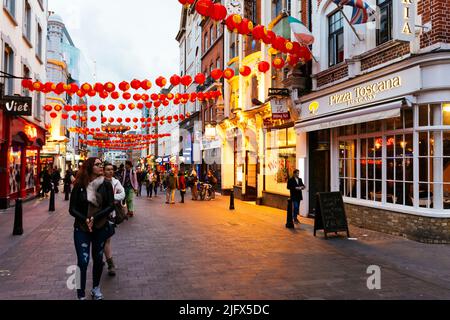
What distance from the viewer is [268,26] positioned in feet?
59.8

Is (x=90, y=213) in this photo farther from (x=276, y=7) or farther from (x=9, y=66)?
(x=276, y=7)

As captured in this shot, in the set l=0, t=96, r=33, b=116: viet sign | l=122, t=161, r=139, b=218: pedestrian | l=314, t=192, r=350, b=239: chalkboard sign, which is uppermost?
l=0, t=96, r=33, b=116: viet sign

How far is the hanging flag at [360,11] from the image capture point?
1022cm

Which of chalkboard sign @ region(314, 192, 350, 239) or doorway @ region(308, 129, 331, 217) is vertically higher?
doorway @ region(308, 129, 331, 217)

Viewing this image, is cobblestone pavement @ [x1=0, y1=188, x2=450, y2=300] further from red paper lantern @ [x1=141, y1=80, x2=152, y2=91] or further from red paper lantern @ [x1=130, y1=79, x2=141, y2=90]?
red paper lantern @ [x1=141, y1=80, x2=152, y2=91]

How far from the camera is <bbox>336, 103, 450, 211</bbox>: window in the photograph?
9375mm

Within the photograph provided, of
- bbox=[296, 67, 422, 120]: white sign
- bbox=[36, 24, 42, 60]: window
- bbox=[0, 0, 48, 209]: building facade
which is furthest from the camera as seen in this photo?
bbox=[36, 24, 42, 60]: window

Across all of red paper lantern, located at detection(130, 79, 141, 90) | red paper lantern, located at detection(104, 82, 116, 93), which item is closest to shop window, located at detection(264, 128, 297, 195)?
red paper lantern, located at detection(130, 79, 141, 90)

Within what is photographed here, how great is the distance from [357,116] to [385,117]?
3.95 feet

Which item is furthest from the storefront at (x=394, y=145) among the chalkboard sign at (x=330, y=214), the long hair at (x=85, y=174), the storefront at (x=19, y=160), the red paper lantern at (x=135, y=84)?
the storefront at (x=19, y=160)

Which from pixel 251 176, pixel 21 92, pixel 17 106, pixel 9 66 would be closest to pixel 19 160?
pixel 21 92

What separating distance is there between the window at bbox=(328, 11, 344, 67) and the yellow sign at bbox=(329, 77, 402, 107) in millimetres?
1467

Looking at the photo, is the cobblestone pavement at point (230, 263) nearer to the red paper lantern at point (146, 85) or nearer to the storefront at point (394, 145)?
the storefront at point (394, 145)
